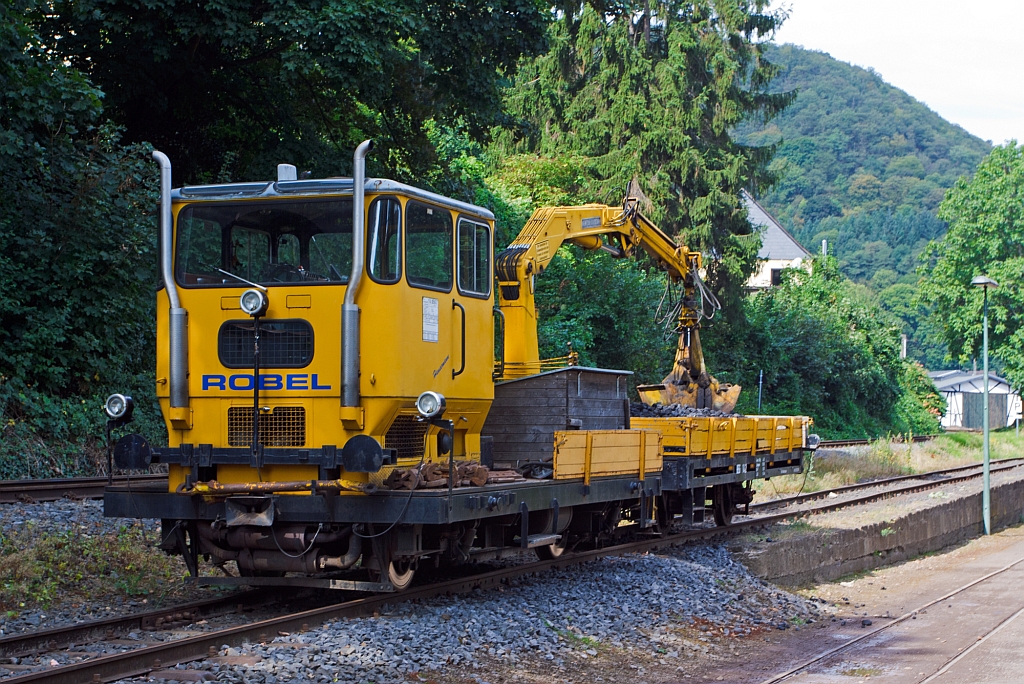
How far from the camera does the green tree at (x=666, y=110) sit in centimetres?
3806

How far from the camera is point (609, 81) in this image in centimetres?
3859

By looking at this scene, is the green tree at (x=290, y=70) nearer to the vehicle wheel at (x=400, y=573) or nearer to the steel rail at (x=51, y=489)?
the steel rail at (x=51, y=489)

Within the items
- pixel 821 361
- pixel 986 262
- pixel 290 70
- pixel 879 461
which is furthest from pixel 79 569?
pixel 986 262

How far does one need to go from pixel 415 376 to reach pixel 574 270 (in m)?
18.8

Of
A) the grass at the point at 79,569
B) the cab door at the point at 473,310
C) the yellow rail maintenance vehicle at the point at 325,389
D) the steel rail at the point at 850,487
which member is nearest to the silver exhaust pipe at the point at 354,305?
the yellow rail maintenance vehicle at the point at 325,389

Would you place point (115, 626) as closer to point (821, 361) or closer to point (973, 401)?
point (821, 361)

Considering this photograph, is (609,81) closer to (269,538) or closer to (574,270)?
(574,270)

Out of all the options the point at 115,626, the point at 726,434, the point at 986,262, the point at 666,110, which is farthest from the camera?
the point at 986,262

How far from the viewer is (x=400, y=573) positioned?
8.95 m

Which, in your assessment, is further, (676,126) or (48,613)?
(676,126)

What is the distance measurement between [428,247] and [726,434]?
22.4ft

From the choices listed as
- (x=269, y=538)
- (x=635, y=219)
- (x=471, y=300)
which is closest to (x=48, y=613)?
(x=269, y=538)

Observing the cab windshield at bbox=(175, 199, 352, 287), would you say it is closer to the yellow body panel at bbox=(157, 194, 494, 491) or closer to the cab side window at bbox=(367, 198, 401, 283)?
the yellow body panel at bbox=(157, 194, 494, 491)

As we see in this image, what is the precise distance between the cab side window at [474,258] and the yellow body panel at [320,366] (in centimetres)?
49
